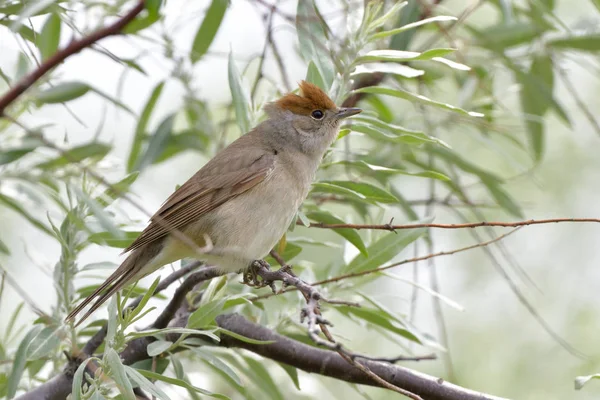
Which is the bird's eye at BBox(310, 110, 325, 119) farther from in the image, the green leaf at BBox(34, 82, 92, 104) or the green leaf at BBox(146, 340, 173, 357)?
the green leaf at BBox(146, 340, 173, 357)

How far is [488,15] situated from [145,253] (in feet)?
16.6

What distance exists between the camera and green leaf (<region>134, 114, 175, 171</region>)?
456 centimetres

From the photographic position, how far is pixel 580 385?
8.13 ft

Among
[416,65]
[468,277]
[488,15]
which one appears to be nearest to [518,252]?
[468,277]

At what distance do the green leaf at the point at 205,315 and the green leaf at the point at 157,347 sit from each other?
107 millimetres

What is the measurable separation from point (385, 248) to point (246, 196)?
771 mm

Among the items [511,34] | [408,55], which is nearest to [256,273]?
[408,55]

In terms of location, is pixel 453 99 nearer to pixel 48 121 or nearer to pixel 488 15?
pixel 488 15

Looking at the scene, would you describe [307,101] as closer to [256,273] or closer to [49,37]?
[256,273]

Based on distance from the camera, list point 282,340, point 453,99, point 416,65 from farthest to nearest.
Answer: point 453,99 < point 416,65 < point 282,340

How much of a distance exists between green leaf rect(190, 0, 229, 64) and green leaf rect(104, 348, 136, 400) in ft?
5.49

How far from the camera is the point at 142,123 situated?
454cm

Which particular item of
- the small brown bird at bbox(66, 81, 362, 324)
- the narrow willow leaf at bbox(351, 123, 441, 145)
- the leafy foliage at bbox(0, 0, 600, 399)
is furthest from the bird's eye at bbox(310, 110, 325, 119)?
the narrow willow leaf at bbox(351, 123, 441, 145)

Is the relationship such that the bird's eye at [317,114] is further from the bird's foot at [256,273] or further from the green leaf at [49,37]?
the green leaf at [49,37]
